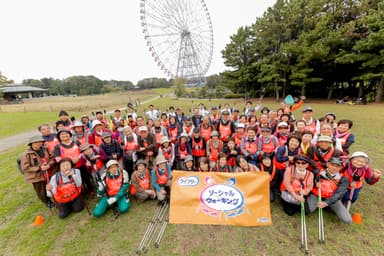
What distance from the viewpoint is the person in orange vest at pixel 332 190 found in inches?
123

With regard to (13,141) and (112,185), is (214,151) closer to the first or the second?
(112,185)

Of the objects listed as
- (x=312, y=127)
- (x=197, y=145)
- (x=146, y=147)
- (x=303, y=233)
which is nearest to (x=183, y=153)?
(x=197, y=145)

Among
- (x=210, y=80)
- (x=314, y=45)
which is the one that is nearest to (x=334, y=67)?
(x=314, y=45)

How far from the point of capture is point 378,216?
3.37 metres

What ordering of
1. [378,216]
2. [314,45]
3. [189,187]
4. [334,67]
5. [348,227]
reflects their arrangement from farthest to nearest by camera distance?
[334,67]
[314,45]
[189,187]
[378,216]
[348,227]

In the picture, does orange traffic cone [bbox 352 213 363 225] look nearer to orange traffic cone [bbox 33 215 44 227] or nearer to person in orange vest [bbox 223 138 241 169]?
person in orange vest [bbox 223 138 241 169]

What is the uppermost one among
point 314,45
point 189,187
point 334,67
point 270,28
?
point 270,28

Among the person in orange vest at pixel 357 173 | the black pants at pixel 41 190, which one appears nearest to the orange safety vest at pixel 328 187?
the person in orange vest at pixel 357 173

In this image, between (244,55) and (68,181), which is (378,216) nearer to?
(68,181)

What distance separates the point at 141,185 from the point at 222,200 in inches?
77.5

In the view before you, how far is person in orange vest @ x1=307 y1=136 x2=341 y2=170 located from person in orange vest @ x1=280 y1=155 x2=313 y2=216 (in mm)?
359

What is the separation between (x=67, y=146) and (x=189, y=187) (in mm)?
3072

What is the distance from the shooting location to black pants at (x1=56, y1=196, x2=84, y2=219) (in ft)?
12.0

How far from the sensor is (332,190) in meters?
3.22
